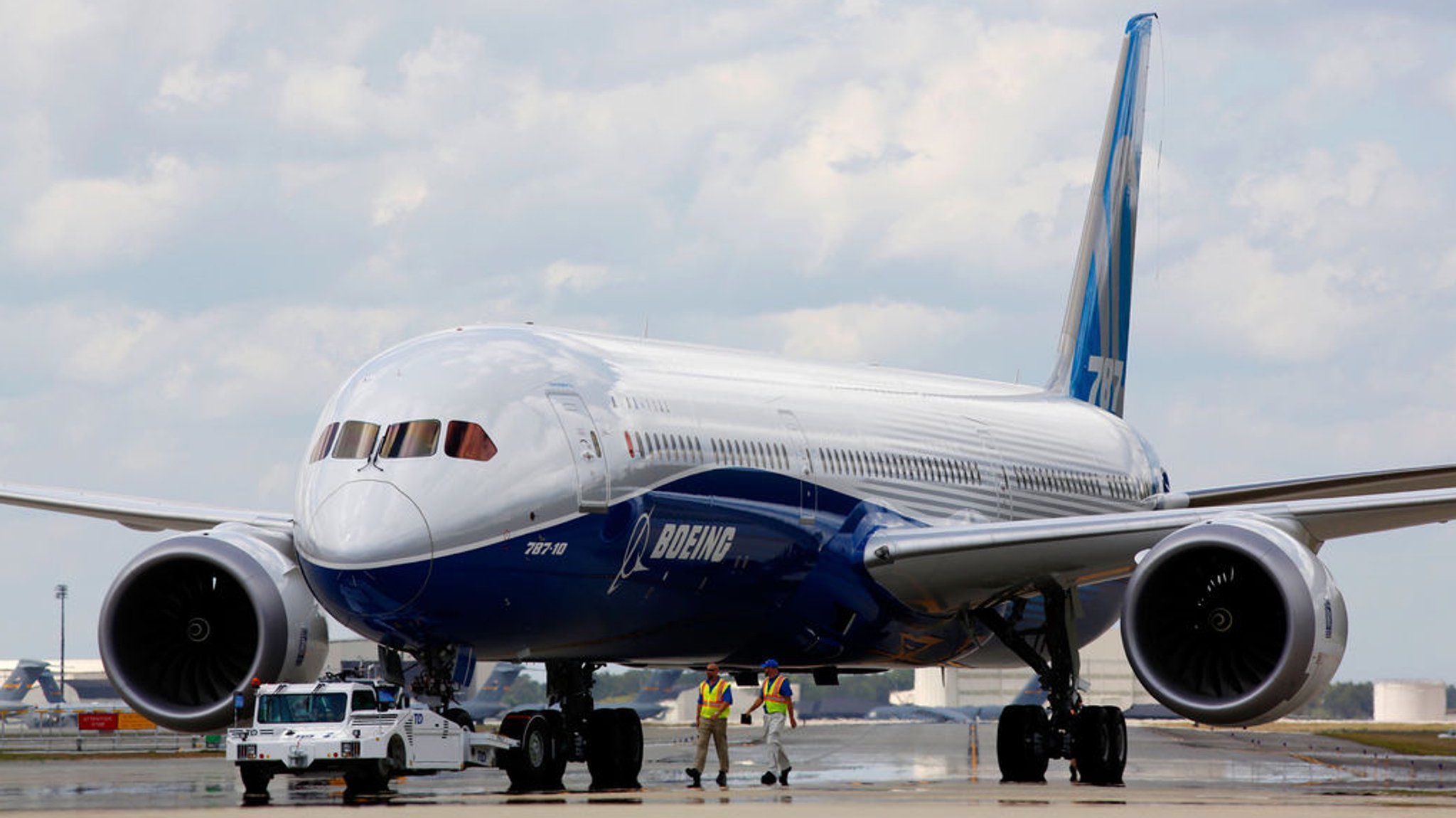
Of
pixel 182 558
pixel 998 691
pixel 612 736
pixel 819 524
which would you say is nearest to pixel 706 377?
pixel 819 524

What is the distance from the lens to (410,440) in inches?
709

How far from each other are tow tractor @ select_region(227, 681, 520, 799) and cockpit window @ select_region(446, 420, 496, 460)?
225cm

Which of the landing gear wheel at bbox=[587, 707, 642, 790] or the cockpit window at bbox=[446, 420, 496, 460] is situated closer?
the cockpit window at bbox=[446, 420, 496, 460]

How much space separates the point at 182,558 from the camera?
20.3m

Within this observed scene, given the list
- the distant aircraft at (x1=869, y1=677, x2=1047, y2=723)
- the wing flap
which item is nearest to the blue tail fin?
the wing flap

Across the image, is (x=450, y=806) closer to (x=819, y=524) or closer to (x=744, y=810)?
(x=744, y=810)

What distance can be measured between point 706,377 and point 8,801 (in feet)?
24.4

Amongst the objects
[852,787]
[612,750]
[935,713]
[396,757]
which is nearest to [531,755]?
[396,757]

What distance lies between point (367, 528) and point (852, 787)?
21.2 feet

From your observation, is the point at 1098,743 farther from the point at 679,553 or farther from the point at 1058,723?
the point at 679,553

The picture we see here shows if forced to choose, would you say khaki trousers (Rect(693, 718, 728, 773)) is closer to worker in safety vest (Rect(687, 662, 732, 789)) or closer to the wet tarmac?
worker in safety vest (Rect(687, 662, 732, 789))

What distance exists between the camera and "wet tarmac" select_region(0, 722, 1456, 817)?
16.7 metres

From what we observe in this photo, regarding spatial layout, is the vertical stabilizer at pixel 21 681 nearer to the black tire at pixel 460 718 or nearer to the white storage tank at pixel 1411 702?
the white storage tank at pixel 1411 702

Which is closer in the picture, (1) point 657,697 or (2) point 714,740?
(2) point 714,740
